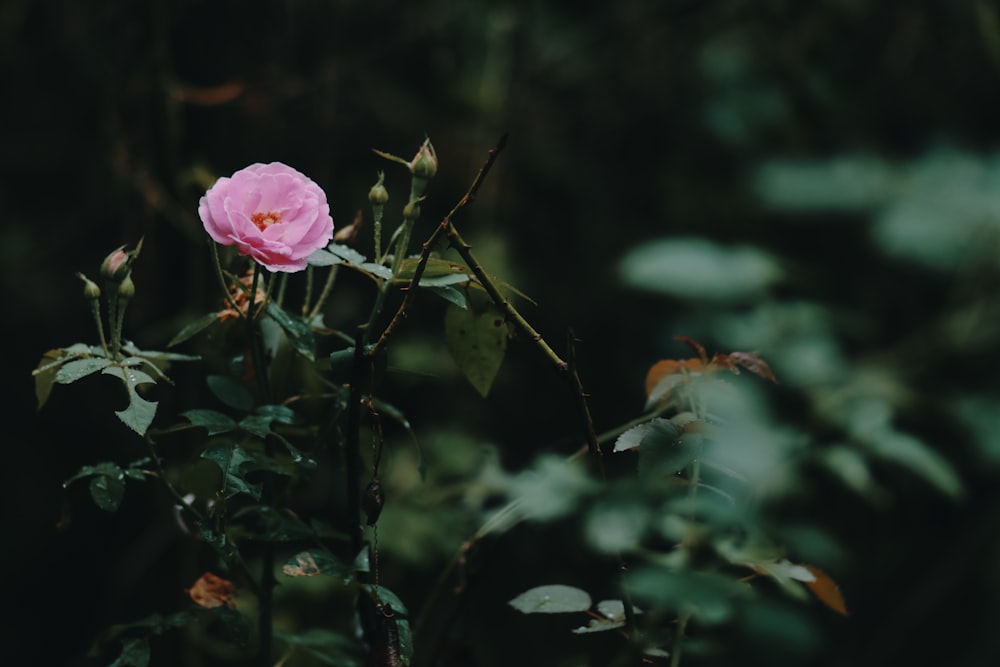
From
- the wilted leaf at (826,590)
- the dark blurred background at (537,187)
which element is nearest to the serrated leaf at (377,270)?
the wilted leaf at (826,590)

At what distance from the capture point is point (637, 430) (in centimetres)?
52

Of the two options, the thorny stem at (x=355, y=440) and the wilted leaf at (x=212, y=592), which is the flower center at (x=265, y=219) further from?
the wilted leaf at (x=212, y=592)

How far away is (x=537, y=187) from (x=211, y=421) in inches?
67.6

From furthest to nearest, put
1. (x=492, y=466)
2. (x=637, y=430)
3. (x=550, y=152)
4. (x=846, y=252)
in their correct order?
(x=550, y=152) → (x=846, y=252) → (x=492, y=466) → (x=637, y=430)

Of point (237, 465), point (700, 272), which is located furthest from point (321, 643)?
point (700, 272)

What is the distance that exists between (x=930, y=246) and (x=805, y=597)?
253 mm

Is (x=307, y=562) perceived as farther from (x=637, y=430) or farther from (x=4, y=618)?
(x=4, y=618)

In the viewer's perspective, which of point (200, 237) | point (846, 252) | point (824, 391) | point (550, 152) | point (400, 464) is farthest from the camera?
point (550, 152)

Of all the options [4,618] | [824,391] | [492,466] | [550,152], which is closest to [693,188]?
[550,152]

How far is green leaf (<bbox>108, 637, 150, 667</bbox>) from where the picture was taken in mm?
544

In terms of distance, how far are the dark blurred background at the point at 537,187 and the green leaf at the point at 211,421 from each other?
844 millimetres

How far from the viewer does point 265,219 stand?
0.53 meters

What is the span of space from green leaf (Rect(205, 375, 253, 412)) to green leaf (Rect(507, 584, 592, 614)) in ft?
0.71

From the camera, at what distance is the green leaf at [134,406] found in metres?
0.50
